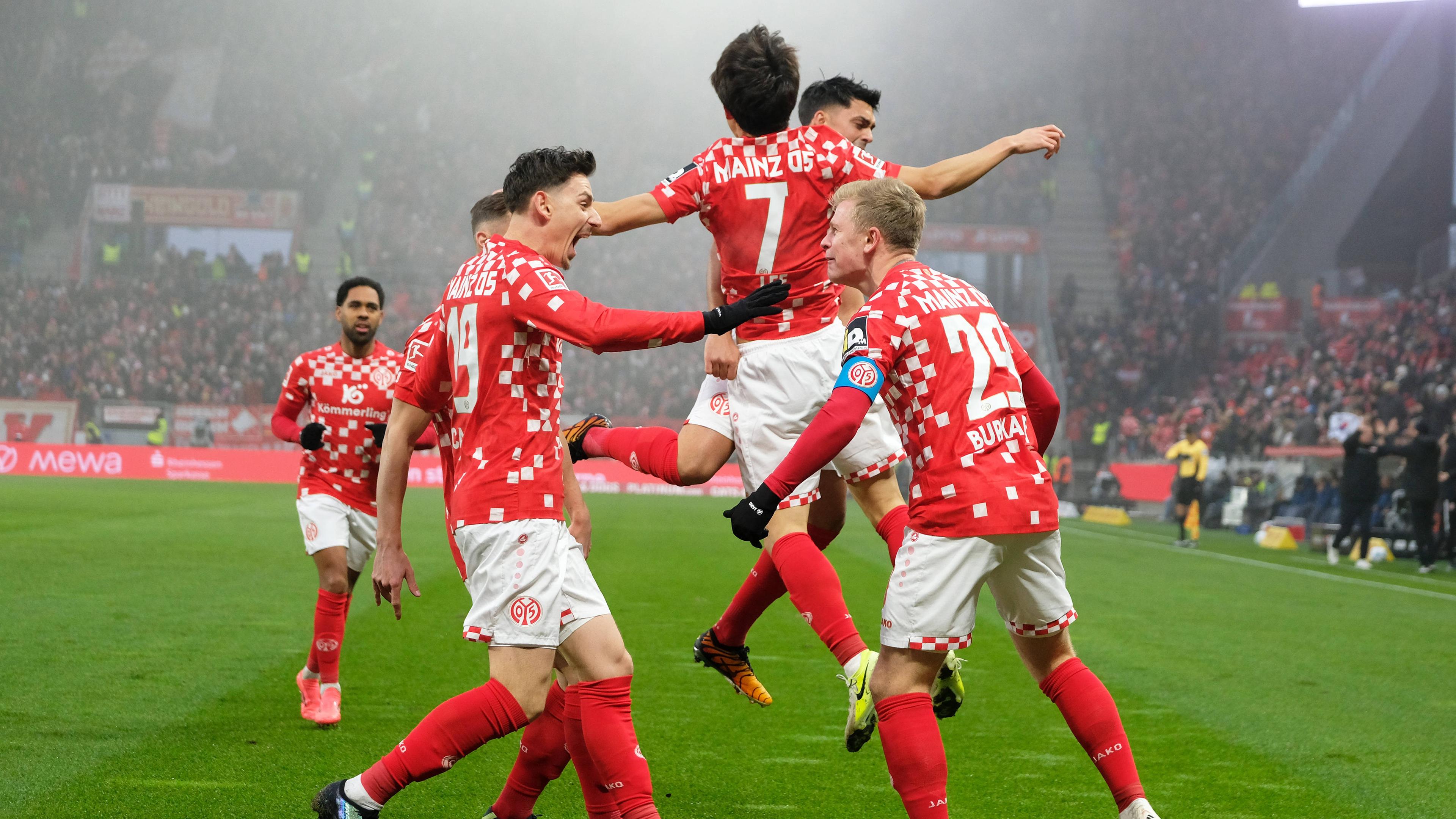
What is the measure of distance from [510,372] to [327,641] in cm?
285

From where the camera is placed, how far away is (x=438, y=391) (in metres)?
3.50

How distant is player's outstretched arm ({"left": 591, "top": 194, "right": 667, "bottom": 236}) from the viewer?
394 cm

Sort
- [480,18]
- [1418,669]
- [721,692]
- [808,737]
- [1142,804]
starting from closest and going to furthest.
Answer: [1142,804], [808,737], [721,692], [1418,669], [480,18]

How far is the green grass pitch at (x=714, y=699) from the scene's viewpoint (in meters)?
4.33

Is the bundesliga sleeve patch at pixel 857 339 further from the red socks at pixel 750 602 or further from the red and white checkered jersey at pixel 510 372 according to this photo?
the red socks at pixel 750 602

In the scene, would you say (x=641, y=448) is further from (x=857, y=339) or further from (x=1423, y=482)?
(x=1423, y=482)

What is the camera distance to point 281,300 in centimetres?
3562

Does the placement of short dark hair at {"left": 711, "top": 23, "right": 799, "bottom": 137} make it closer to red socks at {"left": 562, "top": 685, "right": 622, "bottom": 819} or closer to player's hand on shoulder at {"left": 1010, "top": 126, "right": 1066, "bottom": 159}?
player's hand on shoulder at {"left": 1010, "top": 126, "right": 1066, "bottom": 159}

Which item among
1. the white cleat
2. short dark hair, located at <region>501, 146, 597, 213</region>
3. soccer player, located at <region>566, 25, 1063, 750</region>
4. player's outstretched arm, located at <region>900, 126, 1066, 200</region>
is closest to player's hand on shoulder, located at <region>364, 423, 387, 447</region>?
soccer player, located at <region>566, 25, 1063, 750</region>

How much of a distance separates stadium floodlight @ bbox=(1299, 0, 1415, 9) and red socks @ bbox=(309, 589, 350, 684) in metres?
26.2

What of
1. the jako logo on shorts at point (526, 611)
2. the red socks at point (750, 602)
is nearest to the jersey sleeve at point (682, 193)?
the red socks at point (750, 602)

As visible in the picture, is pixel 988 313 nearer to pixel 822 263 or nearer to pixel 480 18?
pixel 822 263

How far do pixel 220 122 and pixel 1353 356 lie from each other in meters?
37.5

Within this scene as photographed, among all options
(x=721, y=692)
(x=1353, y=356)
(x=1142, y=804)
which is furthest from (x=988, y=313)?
(x=1353, y=356)
